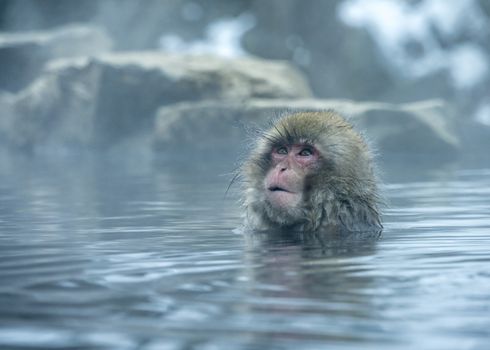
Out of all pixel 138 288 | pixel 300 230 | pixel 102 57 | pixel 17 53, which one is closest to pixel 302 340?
pixel 138 288

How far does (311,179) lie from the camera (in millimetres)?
5043

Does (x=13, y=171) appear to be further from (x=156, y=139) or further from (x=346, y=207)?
(x=346, y=207)

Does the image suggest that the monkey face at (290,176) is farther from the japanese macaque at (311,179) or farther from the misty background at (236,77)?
the misty background at (236,77)

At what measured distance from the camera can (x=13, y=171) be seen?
11.7 metres

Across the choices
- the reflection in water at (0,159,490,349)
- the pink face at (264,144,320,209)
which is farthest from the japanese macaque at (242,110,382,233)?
the reflection in water at (0,159,490,349)

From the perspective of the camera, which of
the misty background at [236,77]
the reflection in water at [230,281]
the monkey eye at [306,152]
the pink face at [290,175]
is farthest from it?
the misty background at [236,77]

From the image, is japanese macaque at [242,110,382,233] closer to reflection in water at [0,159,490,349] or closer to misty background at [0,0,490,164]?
reflection in water at [0,159,490,349]

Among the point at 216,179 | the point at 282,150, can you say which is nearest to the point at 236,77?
the point at 216,179

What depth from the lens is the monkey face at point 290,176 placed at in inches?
195

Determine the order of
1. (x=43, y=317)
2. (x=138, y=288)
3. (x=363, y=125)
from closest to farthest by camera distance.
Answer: (x=43, y=317)
(x=138, y=288)
(x=363, y=125)

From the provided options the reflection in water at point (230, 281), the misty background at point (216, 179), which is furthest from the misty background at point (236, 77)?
the reflection in water at point (230, 281)

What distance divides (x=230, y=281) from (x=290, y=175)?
162 centimetres

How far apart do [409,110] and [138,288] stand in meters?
11.5

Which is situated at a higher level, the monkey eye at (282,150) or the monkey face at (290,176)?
the monkey eye at (282,150)
